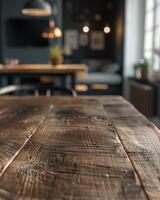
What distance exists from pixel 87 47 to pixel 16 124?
8.48 m

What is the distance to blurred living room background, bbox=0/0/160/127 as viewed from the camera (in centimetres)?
609

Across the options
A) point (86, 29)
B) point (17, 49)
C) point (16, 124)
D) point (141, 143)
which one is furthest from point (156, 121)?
point (86, 29)

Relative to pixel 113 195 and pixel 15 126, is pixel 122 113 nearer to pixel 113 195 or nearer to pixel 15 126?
pixel 15 126

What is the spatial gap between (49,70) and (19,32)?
122 inches

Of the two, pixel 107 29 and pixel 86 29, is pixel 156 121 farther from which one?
pixel 86 29

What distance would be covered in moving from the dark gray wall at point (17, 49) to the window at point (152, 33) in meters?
1.93

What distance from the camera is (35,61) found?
8000 mm

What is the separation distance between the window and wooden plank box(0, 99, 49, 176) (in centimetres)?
443

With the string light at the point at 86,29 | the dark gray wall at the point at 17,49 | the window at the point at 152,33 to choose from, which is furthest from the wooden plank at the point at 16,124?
the string light at the point at 86,29

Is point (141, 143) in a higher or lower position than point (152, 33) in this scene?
lower

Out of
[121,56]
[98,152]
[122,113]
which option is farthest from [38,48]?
[98,152]

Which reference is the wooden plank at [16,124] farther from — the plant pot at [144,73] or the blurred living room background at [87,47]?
the plant pot at [144,73]

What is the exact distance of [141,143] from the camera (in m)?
1.21

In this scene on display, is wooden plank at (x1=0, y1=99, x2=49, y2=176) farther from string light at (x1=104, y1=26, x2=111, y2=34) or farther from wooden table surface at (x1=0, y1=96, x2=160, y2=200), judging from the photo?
string light at (x1=104, y1=26, x2=111, y2=34)
